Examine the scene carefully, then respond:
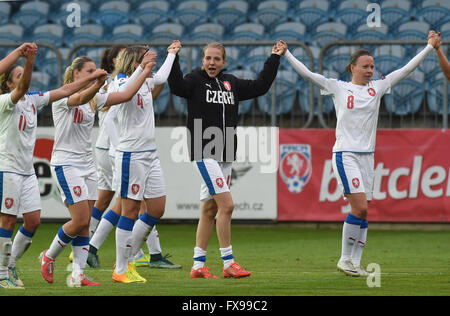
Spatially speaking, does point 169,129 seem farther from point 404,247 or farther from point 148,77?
point 148,77

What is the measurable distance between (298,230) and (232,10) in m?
5.99

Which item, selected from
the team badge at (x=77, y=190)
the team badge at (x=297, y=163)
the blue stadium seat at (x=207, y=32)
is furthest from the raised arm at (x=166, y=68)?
the blue stadium seat at (x=207, y=32)

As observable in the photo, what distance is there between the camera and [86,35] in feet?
58.8

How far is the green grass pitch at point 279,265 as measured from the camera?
7250mm

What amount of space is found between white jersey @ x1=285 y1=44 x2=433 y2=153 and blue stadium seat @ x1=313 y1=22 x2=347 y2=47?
301 inches

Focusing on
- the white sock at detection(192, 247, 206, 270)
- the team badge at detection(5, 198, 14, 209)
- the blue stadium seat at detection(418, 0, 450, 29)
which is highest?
the blue stadium seat at detection(418, 0, 450, 29)

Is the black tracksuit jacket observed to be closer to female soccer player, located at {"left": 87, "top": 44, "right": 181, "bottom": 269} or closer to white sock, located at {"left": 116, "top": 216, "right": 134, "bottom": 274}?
female soccer player, located at {"left": 87, "top": 44, "right": 181, "bottom": 269}

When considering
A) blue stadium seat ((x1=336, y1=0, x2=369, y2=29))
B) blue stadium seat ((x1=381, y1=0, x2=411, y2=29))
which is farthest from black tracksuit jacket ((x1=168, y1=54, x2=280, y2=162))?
blue stadium seat ((x1=381, y1=0, x2=411, y2=29))

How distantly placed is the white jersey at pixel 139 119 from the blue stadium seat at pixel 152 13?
9.92 meters

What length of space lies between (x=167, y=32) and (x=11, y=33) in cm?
331

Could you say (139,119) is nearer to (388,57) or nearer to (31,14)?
(388,57)

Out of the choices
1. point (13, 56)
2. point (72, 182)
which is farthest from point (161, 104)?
point (13, 56)

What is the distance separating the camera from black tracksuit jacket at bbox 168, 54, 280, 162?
8.38 meters
